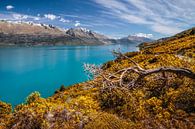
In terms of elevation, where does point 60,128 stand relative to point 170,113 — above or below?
below

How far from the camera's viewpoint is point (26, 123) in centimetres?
1282

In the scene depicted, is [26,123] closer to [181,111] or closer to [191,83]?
[181,111]

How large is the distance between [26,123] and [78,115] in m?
2.63

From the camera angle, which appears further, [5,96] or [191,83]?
[5,96]

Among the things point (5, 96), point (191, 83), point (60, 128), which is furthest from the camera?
point (5, 96)

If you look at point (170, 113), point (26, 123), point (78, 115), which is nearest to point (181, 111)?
point (170, 113)

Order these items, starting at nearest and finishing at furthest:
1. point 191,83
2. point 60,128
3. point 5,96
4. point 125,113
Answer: point 60,128 → point 125,113 → point 191,83 → point 5,96

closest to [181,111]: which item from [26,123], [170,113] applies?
[170,113]

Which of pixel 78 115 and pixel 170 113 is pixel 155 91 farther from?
pixel 78 115

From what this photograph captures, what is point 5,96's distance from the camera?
6575 cm

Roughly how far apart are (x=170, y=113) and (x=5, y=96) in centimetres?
6003

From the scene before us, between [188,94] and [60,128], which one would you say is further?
[188,94]

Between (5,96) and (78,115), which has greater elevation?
(78,115)

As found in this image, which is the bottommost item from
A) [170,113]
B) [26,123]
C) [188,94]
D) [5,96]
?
[5,96]
